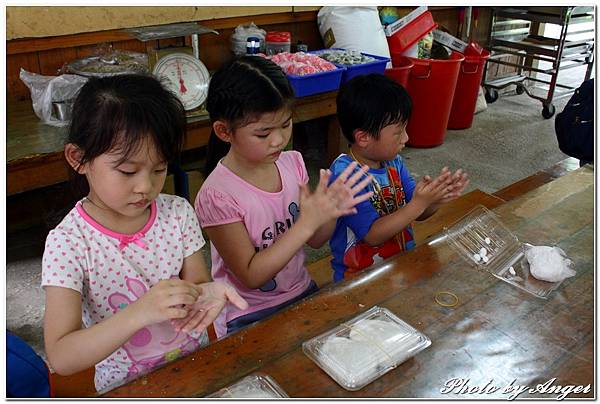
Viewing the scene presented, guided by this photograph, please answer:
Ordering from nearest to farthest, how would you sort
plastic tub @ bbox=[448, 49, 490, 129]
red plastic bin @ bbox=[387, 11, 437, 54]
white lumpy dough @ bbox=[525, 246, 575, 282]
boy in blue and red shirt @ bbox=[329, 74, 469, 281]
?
white lumpy dough @ bbox=[525, 246, 575, 282] → boy in blue and red shirt @ bbox=[329, 74, 469, 281] → red plastic bin @ bbox=[387, 11, 437, 54] → plastic tub @ bbox=[448, 49, 490, 129]

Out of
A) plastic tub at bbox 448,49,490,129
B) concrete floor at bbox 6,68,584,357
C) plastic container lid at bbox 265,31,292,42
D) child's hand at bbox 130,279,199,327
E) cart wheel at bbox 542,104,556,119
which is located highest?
plastic container lid at bbox 265,31,292,42

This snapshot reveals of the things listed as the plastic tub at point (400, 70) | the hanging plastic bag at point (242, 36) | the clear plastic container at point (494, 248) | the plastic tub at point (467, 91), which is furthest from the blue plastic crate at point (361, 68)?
the clear plastic container at point (494, 248)

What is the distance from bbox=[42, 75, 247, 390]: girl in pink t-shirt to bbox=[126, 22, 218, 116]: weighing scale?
1.44 m

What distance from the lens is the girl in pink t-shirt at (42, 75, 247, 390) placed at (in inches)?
37.9

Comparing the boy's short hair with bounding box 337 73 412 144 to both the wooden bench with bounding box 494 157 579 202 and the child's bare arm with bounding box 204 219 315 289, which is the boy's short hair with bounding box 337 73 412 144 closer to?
the child's bare arm with bounding box 204 219 315 289

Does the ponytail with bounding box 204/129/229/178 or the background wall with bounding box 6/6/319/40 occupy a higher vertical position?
the background wall with bounding box 6/6/319/40

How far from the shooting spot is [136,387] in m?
0.92

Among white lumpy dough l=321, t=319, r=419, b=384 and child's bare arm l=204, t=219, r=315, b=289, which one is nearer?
white lumpy dough l=321, t=319, r=419, b=384

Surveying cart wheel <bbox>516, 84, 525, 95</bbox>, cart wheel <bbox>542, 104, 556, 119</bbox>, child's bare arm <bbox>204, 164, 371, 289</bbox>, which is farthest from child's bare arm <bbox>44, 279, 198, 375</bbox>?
cart wheel <bbox>516, 84, 525, 95</bbox>

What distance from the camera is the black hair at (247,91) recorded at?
1299 mm

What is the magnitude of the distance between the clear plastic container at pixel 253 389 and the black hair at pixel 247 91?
2.11 ft

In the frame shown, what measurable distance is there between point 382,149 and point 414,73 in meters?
2.45

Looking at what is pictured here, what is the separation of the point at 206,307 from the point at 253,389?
185 millimetres

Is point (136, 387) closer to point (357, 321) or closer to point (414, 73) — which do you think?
point (357, 321)
